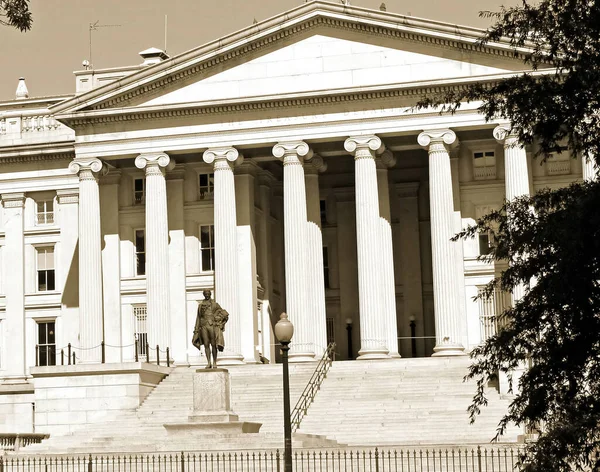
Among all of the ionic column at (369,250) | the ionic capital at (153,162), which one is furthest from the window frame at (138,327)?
the ionic column at (369,250)

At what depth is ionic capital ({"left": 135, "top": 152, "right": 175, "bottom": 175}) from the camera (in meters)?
62.7

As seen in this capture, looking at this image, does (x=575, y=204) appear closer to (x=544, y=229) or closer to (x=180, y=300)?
(x=544, y=229)

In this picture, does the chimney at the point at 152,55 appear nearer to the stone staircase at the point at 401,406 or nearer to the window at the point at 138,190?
the window at the point at 138,190

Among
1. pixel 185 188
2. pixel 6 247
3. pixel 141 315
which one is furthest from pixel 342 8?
pixel 6 247

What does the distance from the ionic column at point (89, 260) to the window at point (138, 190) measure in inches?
136

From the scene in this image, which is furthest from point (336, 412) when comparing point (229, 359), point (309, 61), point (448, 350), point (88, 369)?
point (309, 61)

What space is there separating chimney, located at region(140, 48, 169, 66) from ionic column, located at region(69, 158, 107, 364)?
6819 mm

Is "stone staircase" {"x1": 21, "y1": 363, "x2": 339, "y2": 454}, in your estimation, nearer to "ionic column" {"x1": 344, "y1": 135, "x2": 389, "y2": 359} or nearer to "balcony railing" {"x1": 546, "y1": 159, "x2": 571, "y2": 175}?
"ionic column" {"x1": 344, "y1": 135, "x2": 389, "y2": 359}

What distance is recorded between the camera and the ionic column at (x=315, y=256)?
2388 inches

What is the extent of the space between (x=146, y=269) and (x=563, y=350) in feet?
131

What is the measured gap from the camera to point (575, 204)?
23.6m

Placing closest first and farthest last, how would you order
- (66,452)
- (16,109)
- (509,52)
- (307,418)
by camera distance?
(66,452) → (307,418) → (509,52) → (16,109)

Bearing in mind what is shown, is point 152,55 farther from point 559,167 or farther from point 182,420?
point 182,420

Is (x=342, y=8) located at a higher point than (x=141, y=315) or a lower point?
higher
